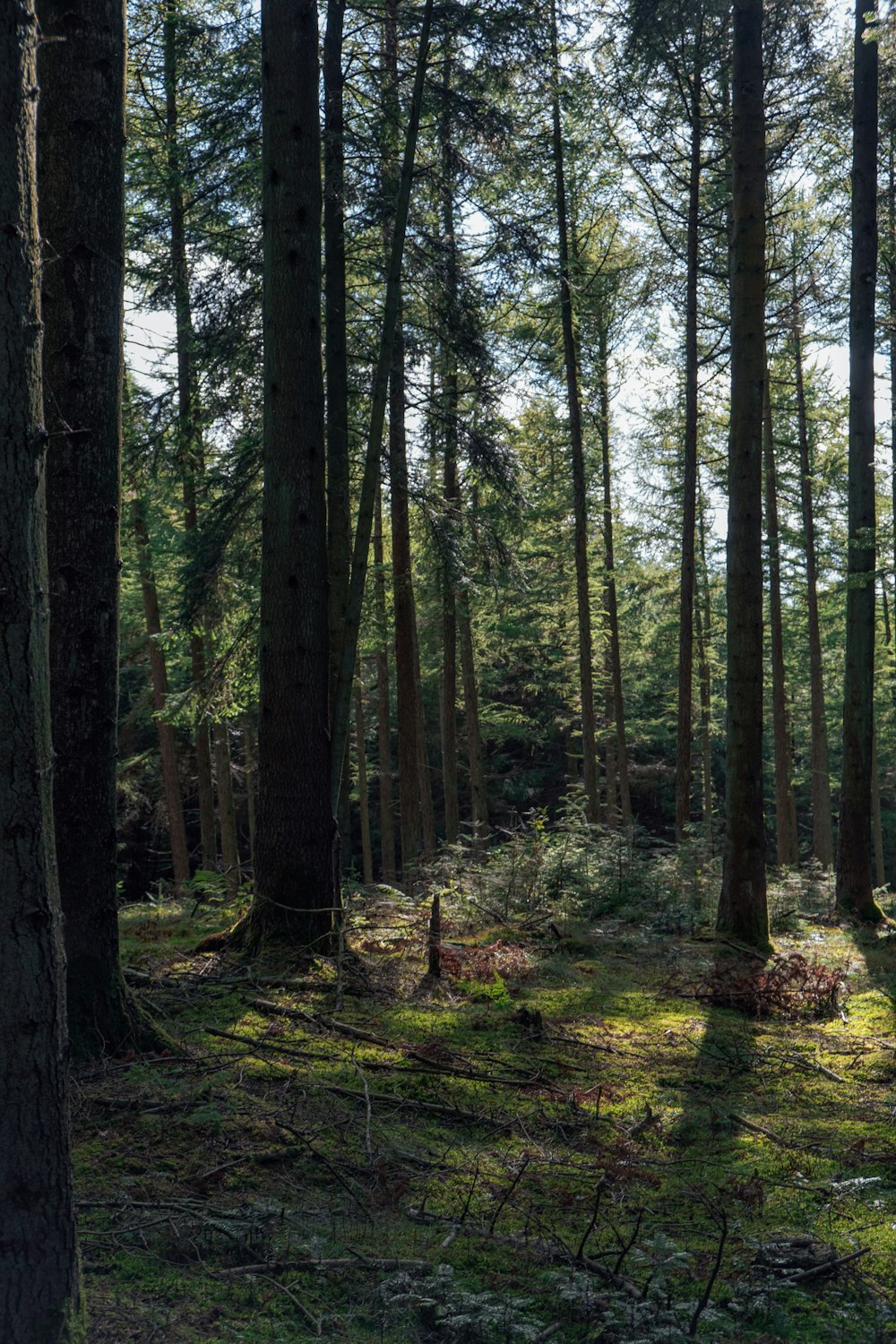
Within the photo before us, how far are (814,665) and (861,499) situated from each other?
37.0 ft

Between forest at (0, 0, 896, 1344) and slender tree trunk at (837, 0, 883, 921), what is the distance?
2.4 inches

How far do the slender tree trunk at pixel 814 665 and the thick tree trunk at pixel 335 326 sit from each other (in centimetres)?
1479

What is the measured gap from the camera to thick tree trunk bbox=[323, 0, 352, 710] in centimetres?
902

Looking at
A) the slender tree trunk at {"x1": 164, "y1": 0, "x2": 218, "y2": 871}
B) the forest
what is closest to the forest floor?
the forest

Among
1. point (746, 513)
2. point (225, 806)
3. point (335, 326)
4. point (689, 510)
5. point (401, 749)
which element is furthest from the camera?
point (689, 510)

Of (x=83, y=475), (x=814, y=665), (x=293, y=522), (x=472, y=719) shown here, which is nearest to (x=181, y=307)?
(x=293, y=522)

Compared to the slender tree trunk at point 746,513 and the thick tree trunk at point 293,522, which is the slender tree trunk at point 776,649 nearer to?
the slender tree trunk at point 746,513

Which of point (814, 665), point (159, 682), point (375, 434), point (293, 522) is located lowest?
point (159, 682)

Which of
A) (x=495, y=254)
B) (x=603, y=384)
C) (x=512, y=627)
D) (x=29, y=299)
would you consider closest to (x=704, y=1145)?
(x=29, y=299)

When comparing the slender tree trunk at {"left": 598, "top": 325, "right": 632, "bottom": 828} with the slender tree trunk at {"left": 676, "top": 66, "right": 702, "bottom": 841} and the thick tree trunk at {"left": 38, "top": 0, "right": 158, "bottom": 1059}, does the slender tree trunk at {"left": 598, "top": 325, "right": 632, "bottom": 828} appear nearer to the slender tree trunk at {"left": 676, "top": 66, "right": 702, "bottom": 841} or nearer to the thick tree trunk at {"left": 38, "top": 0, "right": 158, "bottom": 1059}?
the slender tree trunk at {"left": 676, "top": 66, "right": 702, "bottom": 841}

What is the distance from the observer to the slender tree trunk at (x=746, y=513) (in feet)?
29.4

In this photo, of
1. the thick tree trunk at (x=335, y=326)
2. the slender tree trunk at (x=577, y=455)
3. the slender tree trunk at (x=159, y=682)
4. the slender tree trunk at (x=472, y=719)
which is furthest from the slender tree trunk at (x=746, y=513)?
the slender tree trunk at (x=472, y=719)

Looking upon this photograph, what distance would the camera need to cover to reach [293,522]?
23.9 feet

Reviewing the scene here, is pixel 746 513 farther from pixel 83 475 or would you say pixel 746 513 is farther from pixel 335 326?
pixel 83 475
